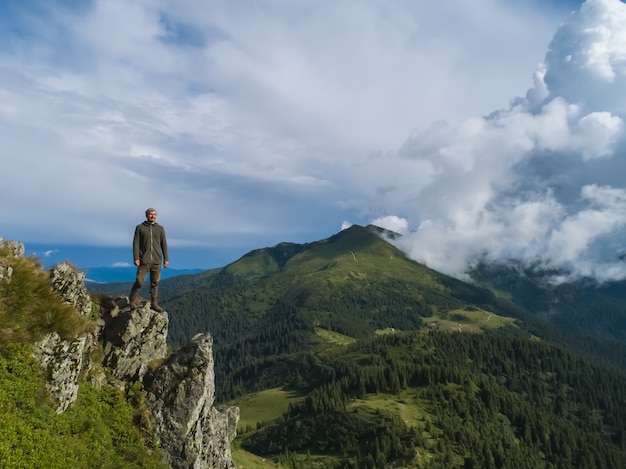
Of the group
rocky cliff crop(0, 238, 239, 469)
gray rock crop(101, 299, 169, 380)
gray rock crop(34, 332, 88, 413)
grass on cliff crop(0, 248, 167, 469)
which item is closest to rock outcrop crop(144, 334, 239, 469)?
rocky cliff crop(0, 238, 239, 469)

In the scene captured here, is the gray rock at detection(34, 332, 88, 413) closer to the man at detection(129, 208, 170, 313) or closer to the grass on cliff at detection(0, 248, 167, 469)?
the grass on cliff at detection(0, 248, 167, 469)

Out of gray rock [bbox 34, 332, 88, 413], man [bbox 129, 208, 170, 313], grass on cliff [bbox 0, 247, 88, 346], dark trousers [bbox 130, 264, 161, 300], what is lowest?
gray rock [bbox 34, 332, 88, 413]

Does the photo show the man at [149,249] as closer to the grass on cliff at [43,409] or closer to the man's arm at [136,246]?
the man's arm at [136,246]

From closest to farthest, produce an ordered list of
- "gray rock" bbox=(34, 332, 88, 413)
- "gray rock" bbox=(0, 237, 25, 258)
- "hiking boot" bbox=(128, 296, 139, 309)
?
1. "gray rock" bbox=(34, 332, 88, 413)
2. "gray rock" bbox=(0, 237, 25, 258)
3. "hiking boot" bbox=(128, 296, 139, 309)

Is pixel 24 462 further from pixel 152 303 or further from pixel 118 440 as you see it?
pixel 152 303

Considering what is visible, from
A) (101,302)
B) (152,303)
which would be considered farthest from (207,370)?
(101,302)

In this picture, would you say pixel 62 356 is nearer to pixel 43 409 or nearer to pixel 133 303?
pixel 43 409

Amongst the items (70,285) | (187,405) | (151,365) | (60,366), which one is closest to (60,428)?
(60,366)

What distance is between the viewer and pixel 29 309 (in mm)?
21781

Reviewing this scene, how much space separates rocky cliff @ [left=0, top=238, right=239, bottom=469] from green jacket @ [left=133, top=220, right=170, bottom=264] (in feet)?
12.3

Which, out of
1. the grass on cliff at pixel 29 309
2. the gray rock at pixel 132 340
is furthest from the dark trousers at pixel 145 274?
the grass on cliff at pixel 29 309

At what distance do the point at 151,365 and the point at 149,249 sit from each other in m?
7.78

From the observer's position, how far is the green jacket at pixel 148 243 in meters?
29.0

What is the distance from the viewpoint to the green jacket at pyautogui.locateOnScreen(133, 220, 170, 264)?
2902 centimetres
